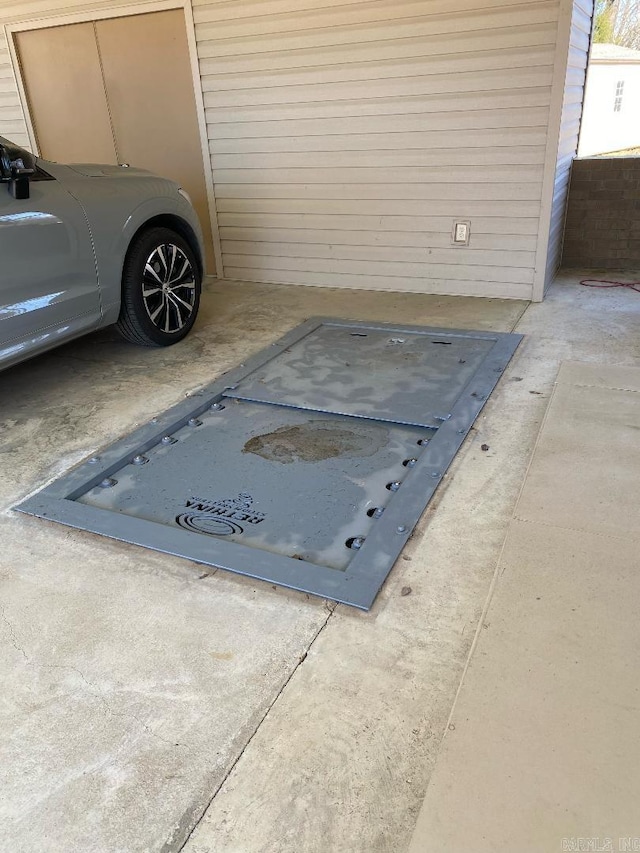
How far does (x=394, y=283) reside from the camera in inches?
196

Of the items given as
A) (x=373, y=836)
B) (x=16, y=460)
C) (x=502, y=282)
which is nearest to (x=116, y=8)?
(x=502, y=282)

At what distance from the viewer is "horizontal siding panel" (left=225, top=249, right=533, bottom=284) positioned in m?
4.59

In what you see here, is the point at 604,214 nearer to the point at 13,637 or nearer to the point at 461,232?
the point at 461,232

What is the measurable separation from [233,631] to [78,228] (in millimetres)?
2362

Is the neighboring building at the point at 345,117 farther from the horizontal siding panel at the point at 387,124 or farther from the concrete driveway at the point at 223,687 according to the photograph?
the concrete driveway at the point at 223,687

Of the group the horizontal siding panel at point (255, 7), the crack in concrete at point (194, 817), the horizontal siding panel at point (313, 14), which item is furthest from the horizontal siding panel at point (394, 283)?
the crack in concrete at point (194, 817)

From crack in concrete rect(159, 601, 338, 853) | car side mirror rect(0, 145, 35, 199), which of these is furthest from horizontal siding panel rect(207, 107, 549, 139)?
crack in concrete rect(159, 601, 338, 853)

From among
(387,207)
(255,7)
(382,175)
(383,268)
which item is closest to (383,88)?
(382,175)

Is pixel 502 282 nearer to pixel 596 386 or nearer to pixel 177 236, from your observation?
pixel 596 386

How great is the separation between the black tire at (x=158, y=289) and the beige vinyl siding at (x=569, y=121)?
2616 mm

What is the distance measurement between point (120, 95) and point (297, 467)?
4.66m

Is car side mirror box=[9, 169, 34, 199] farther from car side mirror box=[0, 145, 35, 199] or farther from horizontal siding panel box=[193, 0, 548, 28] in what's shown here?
horizontal siding panel box=[193, 0, 548, 28]

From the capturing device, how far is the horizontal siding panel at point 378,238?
451 cm

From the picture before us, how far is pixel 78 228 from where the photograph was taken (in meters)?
3.15
